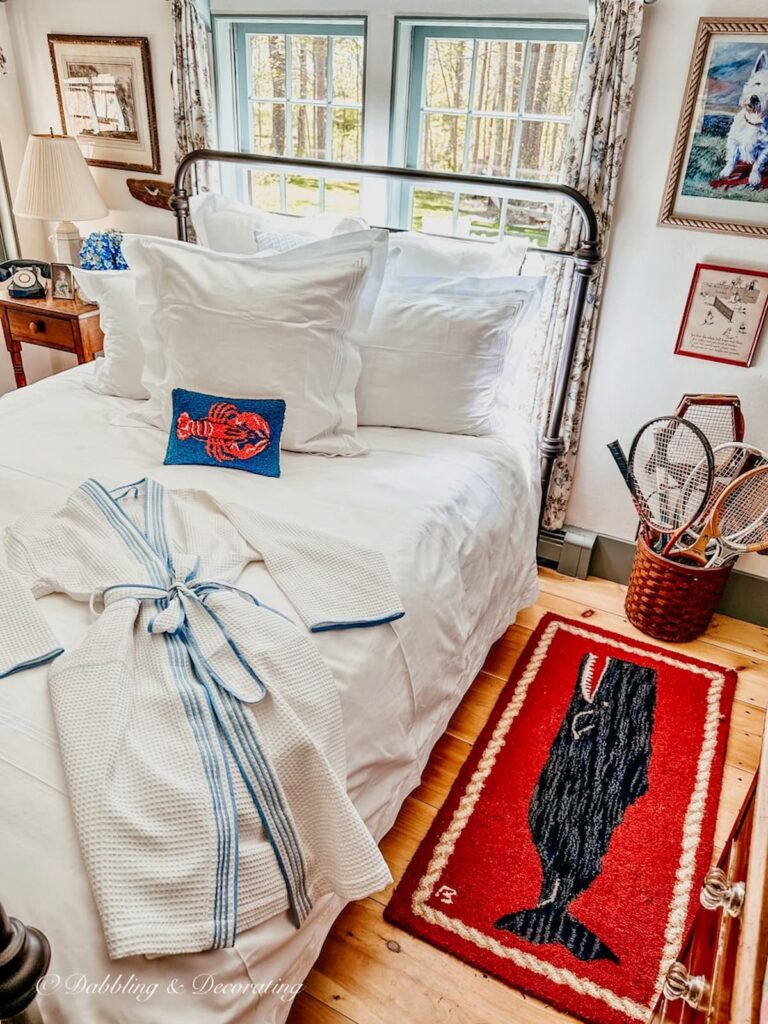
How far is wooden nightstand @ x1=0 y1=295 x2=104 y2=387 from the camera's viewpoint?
2.78m

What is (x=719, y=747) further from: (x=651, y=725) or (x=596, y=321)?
(x=596, y=321)

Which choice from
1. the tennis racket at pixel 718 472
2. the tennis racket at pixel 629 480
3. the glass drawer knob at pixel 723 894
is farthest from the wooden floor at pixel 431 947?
the glass drawer knob at pixel 723 894

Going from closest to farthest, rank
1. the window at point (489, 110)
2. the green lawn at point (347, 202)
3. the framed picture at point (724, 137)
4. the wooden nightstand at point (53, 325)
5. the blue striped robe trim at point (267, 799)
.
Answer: the blue striped robe trim at point (267, 799)
the framed picture at point (724, 137)
the window at point (489, 110)
the green lawn at point (347, 202)
the wooden nightstand at point (53, 325)

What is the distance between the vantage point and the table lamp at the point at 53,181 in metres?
2.79

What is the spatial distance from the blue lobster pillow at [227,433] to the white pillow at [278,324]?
33mm

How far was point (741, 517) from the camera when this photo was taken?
200 centimetres

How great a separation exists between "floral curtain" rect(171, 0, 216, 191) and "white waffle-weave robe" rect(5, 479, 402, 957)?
6.17 feet

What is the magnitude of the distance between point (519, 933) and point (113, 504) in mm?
1203

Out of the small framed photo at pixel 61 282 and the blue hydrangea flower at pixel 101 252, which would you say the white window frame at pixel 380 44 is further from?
the small framed photo at pixel 61 282

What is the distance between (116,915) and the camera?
0.84m

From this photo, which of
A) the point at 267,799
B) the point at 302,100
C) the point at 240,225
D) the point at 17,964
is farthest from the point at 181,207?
the point at 17,964

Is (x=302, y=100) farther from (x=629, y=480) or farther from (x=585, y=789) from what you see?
(x=585, y=789)

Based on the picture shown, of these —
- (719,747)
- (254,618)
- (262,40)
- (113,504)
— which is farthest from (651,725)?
(262,40)

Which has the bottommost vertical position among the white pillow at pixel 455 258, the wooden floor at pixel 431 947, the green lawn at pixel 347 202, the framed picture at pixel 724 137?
the wooden floor at pixel 431 947
